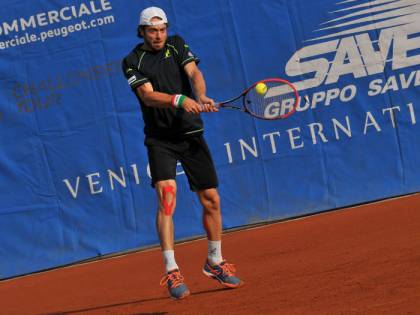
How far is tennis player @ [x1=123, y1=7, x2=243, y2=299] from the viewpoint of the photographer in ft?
17.8

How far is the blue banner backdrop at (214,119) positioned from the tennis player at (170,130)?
10.2 ft

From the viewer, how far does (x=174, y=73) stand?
5.59 m

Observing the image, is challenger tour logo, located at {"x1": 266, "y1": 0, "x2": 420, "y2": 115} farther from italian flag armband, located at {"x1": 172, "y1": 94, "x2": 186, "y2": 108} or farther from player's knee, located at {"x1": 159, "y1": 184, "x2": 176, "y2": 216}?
italian flag armband, located at {"x1": 172, "y1": 94, "x2": 186, "y2": 108}

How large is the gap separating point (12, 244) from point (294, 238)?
3.05m

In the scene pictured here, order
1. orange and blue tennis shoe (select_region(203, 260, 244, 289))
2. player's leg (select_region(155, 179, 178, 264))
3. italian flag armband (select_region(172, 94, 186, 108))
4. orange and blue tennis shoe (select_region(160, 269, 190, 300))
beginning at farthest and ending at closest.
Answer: orange and blue tennis shoe (select_region(203, 260, 244, 289)) → player's leg (select_region(155, 179, 178, 264)) → orange and blue tennis shoe (select_region(160, 269, 190, 300)) → italian flag armband (select_region(172, 94, 186, 108))

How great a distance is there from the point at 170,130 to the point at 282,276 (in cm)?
128

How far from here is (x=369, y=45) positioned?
8.69 meters

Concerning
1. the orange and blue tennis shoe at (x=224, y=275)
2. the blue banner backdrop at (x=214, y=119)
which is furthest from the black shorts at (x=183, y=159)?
the blue banner backdrop at (x=214, y=119)

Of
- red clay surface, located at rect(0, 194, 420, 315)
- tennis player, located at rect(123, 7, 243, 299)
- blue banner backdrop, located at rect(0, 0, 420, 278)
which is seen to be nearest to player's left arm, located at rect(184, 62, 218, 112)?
tennis player, located at rect(123, 7, 243, 299)

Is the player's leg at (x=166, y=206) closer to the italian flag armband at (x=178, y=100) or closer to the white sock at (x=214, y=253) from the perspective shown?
the white sock at (x=214, y=253)

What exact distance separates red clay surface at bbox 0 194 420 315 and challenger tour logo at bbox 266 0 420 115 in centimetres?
131

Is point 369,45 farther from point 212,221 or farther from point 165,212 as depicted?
point 165,212

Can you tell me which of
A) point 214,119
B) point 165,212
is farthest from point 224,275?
point 214,119

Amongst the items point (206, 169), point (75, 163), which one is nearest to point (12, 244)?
point (75, 163)
